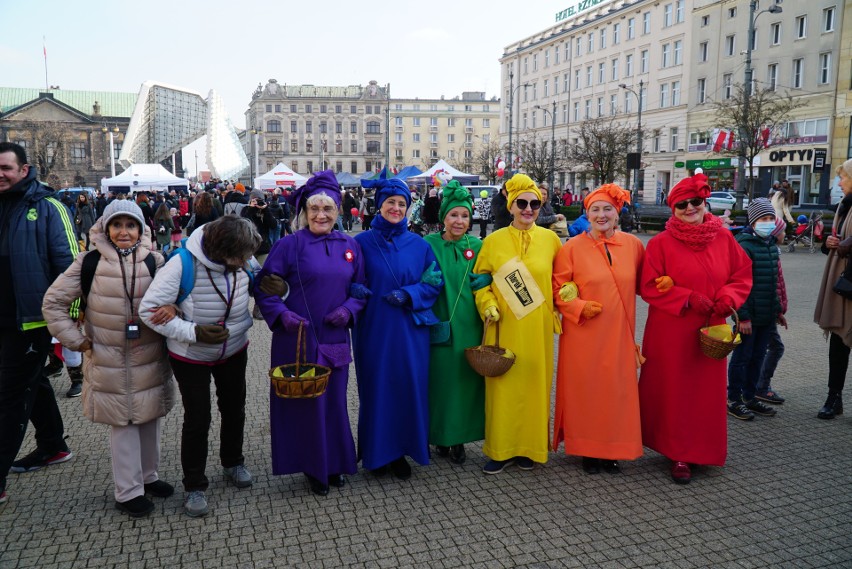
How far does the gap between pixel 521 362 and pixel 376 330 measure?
980 mm

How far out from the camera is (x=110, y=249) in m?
3.81

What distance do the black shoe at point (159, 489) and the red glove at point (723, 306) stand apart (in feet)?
11.9

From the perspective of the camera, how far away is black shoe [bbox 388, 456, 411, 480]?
4.50 meters

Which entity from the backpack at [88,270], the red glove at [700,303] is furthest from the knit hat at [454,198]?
the backpack at [88,270]

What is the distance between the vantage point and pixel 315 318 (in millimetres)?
4180

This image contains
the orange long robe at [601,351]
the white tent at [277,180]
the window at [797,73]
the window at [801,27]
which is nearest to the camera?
the orange long robe at [601,351]

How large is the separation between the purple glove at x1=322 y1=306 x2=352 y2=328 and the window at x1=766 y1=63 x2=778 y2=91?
160 feet

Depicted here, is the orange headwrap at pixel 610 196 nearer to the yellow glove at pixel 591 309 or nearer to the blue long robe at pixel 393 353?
the yellow glove at pixel 591 309

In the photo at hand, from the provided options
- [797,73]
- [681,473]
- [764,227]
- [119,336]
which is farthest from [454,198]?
[797,73]

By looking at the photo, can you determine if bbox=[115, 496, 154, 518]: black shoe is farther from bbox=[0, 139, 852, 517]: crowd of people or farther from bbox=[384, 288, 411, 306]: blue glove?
bbox=[384, 288, 411, 306]: blue glove

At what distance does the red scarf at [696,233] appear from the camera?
4.45 metres

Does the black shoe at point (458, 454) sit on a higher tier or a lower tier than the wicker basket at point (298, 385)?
lower

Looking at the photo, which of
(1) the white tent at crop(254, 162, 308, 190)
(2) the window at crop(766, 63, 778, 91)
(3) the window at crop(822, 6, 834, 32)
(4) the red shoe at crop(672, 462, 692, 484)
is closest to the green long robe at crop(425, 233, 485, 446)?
(4) the red shoe at crop(672, 462, 692, 484)

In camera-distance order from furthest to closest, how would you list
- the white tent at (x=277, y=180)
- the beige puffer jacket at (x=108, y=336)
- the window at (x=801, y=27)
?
→ the window at (x=801, y=27), the white tent at (x=277, y=180), the beige puffer jacket at (x=108, y=336)
